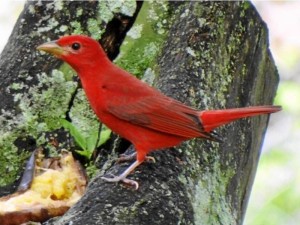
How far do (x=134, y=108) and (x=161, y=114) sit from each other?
0.10 m

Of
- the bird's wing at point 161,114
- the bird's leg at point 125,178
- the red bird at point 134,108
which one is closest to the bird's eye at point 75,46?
the red bird at point 134,108

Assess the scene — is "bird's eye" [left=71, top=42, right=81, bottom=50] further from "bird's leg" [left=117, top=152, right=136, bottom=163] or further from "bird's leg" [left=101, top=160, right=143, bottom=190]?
"bird's leg" [left=101, top=160, right=143, bottom=190]

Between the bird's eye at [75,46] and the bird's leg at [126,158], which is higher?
the bird's eye at [75,46]

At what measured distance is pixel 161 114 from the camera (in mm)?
3072

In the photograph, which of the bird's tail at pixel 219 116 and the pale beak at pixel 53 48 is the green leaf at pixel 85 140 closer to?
the pale beak at pixel 53 48

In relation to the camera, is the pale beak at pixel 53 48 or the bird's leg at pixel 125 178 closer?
the bird's leg at pixel 125 178

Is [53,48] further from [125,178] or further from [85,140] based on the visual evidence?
[125,178]

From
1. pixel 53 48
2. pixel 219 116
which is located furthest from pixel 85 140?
pixel 219 116

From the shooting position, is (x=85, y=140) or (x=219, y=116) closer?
(x=219, y=116)

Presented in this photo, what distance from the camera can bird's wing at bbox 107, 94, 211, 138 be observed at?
9.76ft

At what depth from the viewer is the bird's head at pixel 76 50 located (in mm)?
3168

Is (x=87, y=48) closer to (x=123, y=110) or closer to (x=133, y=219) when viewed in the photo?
(x=123, y=110)

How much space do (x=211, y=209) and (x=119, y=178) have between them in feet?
0.98

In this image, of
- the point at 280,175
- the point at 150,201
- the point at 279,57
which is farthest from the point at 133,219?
A: the point at 279,57
